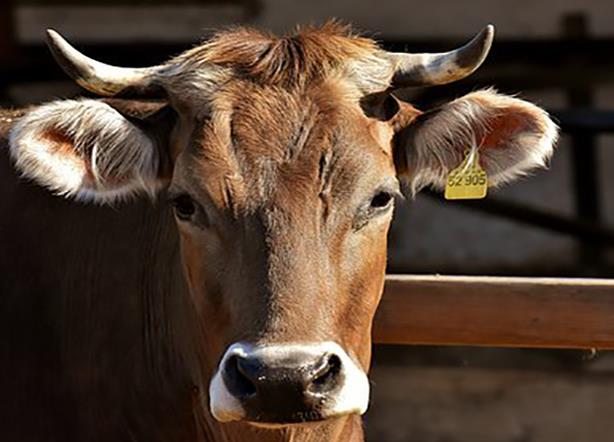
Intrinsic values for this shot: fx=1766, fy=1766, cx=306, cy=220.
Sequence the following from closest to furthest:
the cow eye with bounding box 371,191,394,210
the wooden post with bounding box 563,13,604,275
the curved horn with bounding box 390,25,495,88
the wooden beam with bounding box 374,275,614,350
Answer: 1. the cow eye with bounding box 371,191,394,210
2. the curved horn with bounding box 390,25,495,88
3. the wooden beam with bounding box 374,275,614,350
4. the wooden post with bounding box 563,13,604,275

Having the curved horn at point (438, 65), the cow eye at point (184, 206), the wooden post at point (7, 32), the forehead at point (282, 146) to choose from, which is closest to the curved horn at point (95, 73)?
the forehead at point (282, 146)

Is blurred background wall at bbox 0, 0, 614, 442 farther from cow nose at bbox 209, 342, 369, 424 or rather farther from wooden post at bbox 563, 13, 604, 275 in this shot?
cow nose at bbox 209, 342, 369, 424

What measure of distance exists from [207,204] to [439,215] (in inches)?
280

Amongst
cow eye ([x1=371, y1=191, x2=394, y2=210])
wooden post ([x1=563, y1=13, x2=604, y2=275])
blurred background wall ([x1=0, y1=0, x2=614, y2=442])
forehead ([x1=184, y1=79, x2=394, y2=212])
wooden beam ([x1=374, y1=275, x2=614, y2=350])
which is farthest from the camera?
wooden post ([x1=563, y1=13, x2=604, y2=275])

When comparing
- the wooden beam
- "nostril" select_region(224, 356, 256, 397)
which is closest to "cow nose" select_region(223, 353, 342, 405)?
"nostril" select_region(224, 356, 256, 397)

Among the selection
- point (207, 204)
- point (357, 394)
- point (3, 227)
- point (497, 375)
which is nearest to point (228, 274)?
point (207, 204)

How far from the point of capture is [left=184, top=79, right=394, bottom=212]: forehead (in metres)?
4.64

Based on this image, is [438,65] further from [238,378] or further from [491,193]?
[491,193]

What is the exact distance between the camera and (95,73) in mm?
4953

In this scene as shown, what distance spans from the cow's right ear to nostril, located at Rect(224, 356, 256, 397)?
865 mm

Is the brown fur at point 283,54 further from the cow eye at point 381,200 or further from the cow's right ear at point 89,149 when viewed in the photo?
the cow eye at point 381,200

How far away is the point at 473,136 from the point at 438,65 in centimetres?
26

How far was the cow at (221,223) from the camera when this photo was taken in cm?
450

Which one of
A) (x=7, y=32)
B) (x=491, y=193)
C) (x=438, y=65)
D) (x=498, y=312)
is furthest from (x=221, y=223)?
(x=7, y=32)
